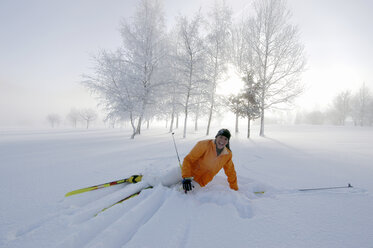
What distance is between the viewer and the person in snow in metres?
2.54

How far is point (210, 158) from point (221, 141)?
0.35 m

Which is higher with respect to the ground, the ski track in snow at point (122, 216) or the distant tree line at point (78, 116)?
the distant tree line at point (78, 116)

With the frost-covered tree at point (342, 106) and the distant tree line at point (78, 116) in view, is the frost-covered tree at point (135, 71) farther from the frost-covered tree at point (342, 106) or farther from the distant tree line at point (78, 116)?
the frost-covered tree at point (342, 106)

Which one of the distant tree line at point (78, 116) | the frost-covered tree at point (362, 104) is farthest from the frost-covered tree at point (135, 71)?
the frost-covered tree at point (362, 104)

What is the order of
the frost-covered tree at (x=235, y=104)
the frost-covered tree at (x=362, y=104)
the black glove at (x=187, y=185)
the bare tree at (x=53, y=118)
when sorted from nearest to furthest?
the black glove at (x=187, y=185), the frost-covered tree at (x=235, y=104), the frost-covered tree at (x=362, y=104), the bare tree at (x=53, y=118)

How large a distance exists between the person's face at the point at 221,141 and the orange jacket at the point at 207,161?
9cm

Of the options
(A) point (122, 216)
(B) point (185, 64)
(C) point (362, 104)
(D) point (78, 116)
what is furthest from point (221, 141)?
(D) point (78, 116)

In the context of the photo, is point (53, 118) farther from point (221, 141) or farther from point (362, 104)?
point (362, 104)

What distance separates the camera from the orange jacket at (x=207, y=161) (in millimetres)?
2586

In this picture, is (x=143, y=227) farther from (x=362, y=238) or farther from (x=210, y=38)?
(x=210, y=38)

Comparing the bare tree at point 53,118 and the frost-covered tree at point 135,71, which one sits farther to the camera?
the bare tree at point 53,118

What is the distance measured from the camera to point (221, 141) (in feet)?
8.27

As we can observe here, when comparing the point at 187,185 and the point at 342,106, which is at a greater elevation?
the point at 342,106

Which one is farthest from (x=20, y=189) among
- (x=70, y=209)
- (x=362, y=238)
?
(x=362, y=238)
